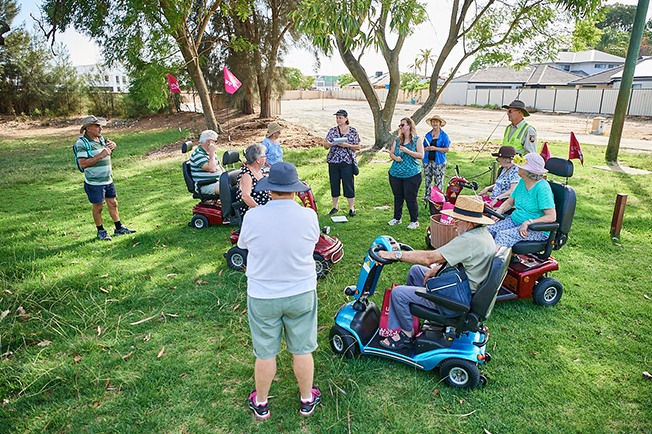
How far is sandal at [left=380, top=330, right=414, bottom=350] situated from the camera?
350 centimetres

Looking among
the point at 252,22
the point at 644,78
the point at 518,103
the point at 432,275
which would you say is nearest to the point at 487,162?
the point at 518,103

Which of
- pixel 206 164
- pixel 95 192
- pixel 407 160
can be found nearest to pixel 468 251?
pixel 407 160

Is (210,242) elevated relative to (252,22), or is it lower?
lower

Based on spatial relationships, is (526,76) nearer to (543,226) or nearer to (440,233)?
(440,233)

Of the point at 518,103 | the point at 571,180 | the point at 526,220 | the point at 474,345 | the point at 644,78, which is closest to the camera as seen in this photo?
the point at 474,345

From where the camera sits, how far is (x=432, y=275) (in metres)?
3.48

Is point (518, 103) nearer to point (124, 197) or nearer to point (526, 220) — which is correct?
point (526, 220)

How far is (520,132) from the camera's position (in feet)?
20.4

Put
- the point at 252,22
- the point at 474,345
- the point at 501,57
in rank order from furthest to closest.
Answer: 1. the point at 252,22
2. the point at 501,57
3. the point at 474,345

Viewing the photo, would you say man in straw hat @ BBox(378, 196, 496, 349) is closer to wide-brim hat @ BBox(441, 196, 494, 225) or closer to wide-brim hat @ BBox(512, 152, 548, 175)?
wide-brim hat @ BBox(441, 196, 494, 225)

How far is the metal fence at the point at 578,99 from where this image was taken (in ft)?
88.2

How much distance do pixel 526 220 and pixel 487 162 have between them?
8.16 meters

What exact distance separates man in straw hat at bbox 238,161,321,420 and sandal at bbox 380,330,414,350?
34.7 inches

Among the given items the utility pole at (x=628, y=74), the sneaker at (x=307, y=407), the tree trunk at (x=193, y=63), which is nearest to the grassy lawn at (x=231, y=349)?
the sneaker at (x=307, y=407)
